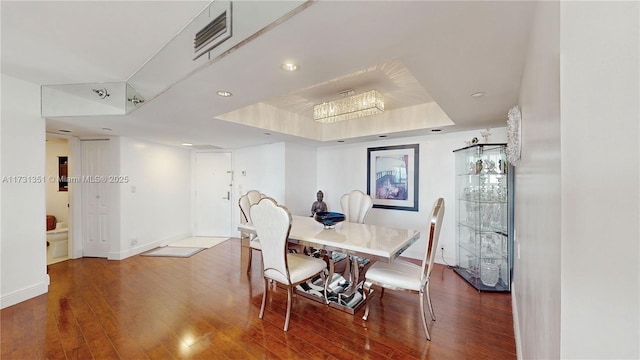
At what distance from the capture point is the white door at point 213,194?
5.28 meters

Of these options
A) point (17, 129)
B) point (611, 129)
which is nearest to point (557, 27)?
point (611, 129)

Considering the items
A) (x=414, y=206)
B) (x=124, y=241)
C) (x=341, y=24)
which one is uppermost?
(x=341, y=24)

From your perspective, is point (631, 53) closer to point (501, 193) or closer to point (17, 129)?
point (501, 193)

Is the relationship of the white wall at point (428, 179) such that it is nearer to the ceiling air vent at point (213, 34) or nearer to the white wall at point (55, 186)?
the ceiling air vent at point (213, 34)

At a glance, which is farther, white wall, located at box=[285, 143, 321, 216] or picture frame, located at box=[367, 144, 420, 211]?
white wall, located at box=[285, 143, 321, 216]

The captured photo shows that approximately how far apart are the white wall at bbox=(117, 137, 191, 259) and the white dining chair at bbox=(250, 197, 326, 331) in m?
3.21

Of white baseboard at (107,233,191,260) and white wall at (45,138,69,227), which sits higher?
white wall at (45,138,69,227)

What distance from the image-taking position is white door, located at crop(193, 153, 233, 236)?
17.3ft

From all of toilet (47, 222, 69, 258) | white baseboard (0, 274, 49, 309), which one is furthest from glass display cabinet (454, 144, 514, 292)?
toilet (47, 222, 69, 258)

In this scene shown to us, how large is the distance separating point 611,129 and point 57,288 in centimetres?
465

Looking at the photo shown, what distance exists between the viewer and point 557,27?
2.04 ft

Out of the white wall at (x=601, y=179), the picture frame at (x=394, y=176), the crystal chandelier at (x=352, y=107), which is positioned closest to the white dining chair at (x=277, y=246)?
the crystal chandelier at (x=352, y=107)

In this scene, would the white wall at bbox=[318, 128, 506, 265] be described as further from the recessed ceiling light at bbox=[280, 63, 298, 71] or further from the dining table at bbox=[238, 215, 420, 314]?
the recessed ceiling light at bbox=[280, 63, 298, 71]

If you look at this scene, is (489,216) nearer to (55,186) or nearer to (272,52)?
(272,52)
